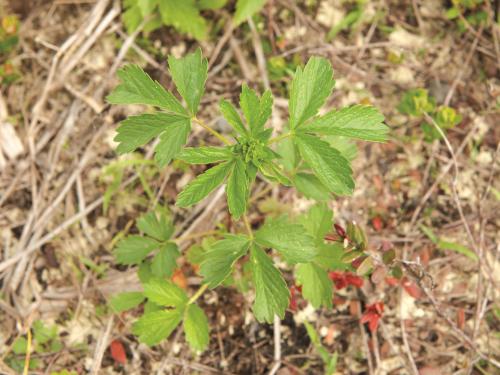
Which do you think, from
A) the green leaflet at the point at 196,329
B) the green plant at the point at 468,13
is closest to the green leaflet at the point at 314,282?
the green leaflet at the point at 196,329

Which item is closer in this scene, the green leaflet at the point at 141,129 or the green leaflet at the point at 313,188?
the green leaflet at the point at 141,129

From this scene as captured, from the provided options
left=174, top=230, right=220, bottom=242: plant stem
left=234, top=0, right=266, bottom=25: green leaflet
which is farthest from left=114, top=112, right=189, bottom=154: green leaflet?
left=234, top=0, right=266, bottom=25: green leaflet

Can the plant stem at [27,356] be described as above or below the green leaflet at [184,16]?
below

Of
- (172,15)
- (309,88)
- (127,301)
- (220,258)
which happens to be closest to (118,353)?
(127,301)

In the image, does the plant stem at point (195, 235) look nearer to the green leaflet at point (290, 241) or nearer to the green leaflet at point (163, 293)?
the green leaflet at point (163, 293)

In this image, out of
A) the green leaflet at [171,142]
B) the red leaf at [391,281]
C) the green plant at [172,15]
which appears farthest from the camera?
the green plant at [172,15]

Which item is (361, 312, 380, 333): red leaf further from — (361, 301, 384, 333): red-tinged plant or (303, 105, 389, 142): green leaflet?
(303, 105, 389, 142): green leaflet

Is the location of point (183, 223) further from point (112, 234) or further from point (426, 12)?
point (426, 12)
